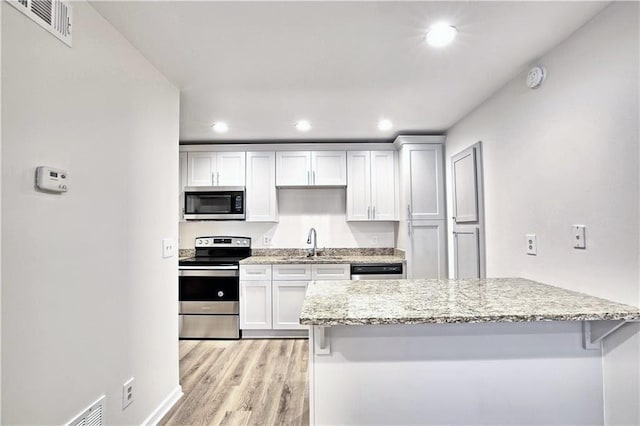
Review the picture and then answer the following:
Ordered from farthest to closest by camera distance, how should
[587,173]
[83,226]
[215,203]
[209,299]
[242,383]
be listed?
[215,203] < [209,299] < [242,383] < [587,173] < [83,226]

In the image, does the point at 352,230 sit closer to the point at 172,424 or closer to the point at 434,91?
the point at 434,91

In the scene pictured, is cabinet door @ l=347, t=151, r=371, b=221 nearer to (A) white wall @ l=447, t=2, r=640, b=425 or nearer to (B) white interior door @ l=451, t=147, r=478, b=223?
(B) white interior door @ l=451, t=147, r=478, b=223

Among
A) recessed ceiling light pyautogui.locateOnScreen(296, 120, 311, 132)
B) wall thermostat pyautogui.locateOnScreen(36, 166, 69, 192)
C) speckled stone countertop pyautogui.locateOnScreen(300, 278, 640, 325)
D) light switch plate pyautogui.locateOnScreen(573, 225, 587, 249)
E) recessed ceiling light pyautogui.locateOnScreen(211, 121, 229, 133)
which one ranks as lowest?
speckled stone countertop pyautogui.locateOnScreen(300, 278, 640, 325)

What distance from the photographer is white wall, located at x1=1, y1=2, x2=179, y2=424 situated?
3.82 feet

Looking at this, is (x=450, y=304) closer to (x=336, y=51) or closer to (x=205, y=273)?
(x=336, y=51)

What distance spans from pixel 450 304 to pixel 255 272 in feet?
8.21

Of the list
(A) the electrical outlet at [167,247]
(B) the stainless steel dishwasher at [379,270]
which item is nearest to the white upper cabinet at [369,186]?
(B) the stainless steel dishwasher at [379,270]

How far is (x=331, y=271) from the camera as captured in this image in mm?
3646

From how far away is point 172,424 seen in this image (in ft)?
6.79

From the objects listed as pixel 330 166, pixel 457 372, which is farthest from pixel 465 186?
pixel 457 372

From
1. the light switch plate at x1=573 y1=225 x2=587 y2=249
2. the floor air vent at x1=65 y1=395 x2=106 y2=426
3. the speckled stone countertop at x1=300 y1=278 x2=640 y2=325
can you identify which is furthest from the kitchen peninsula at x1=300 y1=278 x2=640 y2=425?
the floor air vent at x1=65 y1=395 x2=106 y2=426

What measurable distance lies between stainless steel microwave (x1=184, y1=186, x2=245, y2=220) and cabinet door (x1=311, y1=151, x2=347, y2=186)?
2.93 ft

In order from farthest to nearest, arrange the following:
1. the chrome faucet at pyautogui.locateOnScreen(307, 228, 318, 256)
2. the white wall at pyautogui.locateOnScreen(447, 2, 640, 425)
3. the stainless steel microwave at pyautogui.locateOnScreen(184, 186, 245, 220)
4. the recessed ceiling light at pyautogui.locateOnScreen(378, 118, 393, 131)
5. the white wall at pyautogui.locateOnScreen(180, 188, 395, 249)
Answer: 1. the white wall at pyautogui.locateOnScreen(180, 188, 395, 249)
2. the chrome faucet at pyautogui.locateOnScreen(307, 228, 318, 256)
3. the stainless steel microwave at pyautogui.locateOnScreen(184, 186, 245, 220)
4. the recessed ceiling light at pyautogui.locateOnScreen(378, 118, 393, 131)
5. the white wall at pyautogui.locateOnScreen(447, 2, 640, 425)

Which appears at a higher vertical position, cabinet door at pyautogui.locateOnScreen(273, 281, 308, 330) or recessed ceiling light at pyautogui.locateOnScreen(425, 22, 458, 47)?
recessed ceiling light at pyautogui.locateOnScreen(425, 22, 458, 47)
